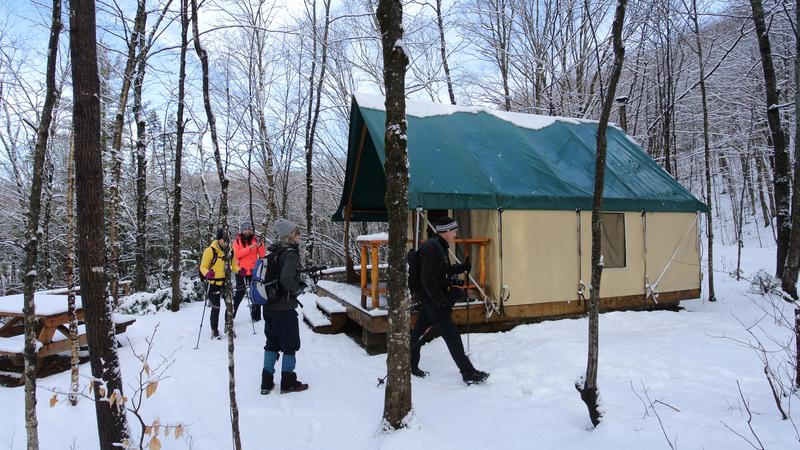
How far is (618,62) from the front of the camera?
11.1ft

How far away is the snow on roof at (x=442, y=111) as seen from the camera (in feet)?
23.0

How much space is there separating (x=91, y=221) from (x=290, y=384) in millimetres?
2614

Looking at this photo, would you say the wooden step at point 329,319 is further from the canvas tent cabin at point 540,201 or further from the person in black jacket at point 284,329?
the person in black jacket at point 284,329

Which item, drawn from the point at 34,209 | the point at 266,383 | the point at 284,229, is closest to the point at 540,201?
the point at 284,229

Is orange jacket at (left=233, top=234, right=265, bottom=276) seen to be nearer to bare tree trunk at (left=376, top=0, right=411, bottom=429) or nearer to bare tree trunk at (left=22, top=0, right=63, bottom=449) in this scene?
bare tree trunk at (left=22, top=0, right=63, bottom=449)

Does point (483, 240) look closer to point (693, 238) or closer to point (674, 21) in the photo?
point (693, 238)

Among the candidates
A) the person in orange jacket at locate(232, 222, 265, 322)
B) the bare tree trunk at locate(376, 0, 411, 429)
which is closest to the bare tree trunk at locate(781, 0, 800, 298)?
the bare tree trunk at locate(376, 0, 411, 429)

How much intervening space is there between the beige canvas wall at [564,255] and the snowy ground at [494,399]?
0.65m

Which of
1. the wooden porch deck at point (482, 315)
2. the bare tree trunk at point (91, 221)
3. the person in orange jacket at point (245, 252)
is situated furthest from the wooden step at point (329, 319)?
the bare tree trunk at point (91, 221)

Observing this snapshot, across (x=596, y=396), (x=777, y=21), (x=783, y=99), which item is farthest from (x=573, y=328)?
(x=783, y=99)

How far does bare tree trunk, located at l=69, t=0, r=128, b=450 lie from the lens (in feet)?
9.82

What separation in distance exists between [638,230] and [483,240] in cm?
309

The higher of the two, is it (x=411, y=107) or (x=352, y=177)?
(x=411, y=107)

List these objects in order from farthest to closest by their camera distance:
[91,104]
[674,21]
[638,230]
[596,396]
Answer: [674,21], [638,230], [596,396], [91,104]
